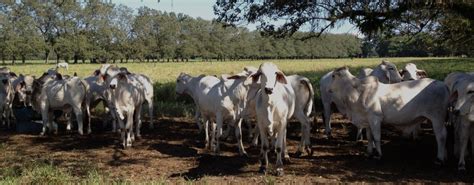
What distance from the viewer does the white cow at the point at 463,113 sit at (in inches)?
357

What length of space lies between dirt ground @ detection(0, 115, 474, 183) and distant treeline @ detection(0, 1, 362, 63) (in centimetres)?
5343

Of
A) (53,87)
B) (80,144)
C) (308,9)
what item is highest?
(308,9)

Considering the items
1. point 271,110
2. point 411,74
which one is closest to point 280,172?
point 271,110

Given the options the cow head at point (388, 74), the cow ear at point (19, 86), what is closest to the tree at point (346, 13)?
the cow head at point (388, 74)

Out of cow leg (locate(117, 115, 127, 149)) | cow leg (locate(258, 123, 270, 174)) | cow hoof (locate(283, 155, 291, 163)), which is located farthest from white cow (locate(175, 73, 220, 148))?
cow leg (locate(258, 123, 270, 174))

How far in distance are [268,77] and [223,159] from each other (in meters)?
2.61

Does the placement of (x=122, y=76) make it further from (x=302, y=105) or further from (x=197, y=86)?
(x=302, y=105)

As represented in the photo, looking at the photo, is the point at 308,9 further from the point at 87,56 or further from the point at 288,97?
the point at 87,56

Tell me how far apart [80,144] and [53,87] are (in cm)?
274

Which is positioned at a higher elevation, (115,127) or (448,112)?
(448,112)

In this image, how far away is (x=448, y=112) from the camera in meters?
10.6

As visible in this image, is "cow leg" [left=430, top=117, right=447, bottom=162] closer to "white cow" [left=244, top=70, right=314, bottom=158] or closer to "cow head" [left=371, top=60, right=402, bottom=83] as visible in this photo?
"white cow" [left=244, top=70, right=314, bottom=158]

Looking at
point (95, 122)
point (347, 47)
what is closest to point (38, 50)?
point (95, 122)

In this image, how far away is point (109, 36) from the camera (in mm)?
98875
